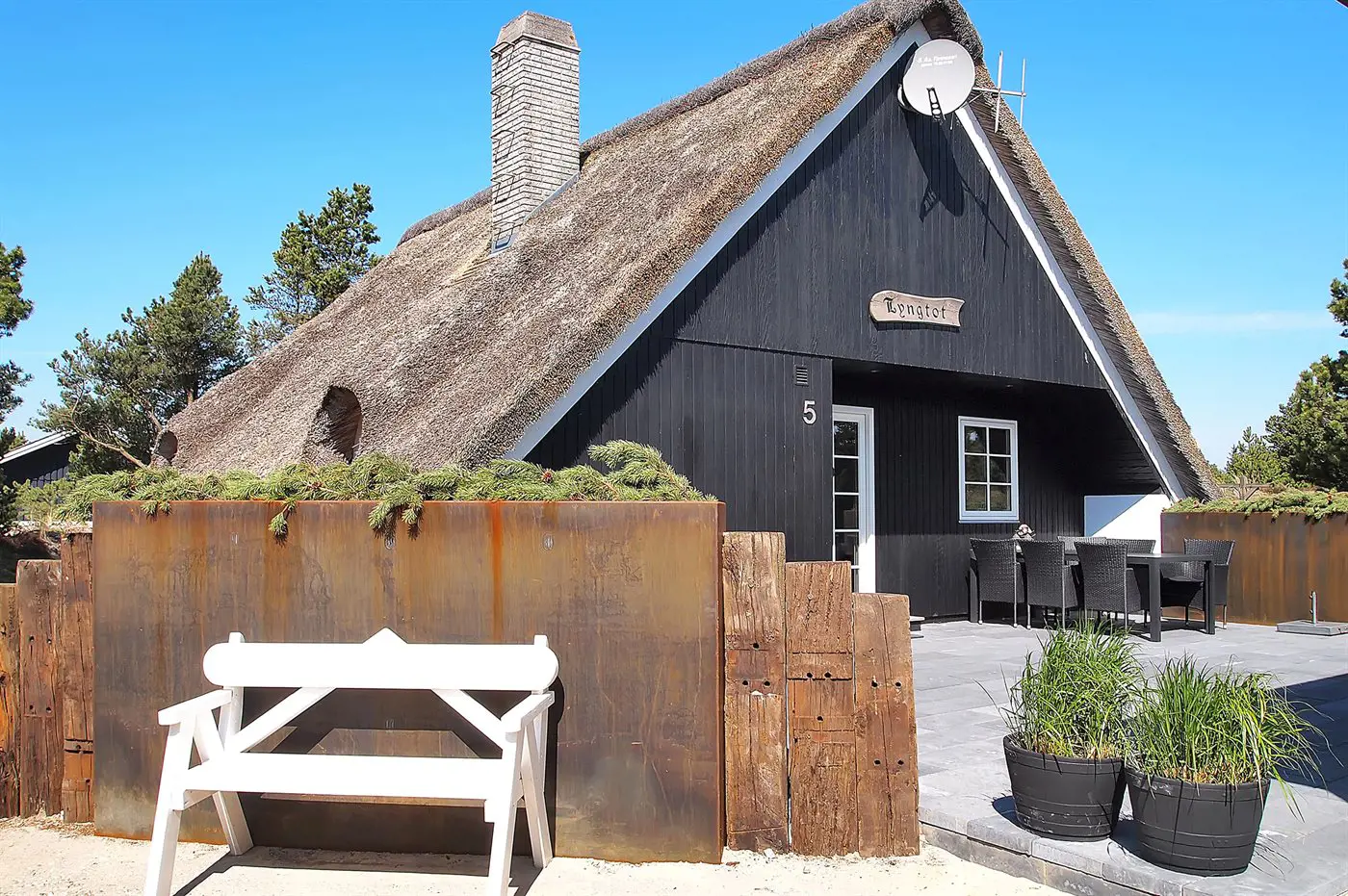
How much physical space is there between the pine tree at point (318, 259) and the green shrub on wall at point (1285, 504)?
795 inches

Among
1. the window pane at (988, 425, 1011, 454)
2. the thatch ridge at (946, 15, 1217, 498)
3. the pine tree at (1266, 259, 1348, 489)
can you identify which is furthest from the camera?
the pine tree at (1266, 259, 1348, 489)

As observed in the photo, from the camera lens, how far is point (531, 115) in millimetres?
10977

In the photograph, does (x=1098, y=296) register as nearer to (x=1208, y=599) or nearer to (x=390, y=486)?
(x=1208, y=599)

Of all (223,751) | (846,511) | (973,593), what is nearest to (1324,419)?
(973,593)

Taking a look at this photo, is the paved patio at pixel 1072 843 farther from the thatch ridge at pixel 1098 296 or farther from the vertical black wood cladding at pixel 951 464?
the thatch ridge at pixel 1098 296

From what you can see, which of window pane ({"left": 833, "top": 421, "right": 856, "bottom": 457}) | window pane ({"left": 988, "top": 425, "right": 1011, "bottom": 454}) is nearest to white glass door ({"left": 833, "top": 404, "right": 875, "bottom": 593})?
window pane ({"left": 833, "top": 421, "right": 856, "bottom": 457})

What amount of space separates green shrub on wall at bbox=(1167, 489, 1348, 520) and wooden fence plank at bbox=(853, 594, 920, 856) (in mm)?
8375

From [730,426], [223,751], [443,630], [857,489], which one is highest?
[730,426]

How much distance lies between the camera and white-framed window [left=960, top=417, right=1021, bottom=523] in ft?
37.2

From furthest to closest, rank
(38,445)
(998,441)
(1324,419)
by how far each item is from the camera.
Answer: (38,445) < (1324,419) < (998,441)

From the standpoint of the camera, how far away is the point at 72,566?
4.64 m

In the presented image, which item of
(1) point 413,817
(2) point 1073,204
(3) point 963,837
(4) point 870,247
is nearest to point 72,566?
(1) point 413,817

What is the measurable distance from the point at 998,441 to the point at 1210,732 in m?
8.61

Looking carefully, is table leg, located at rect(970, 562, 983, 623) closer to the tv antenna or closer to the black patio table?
the black patio table
